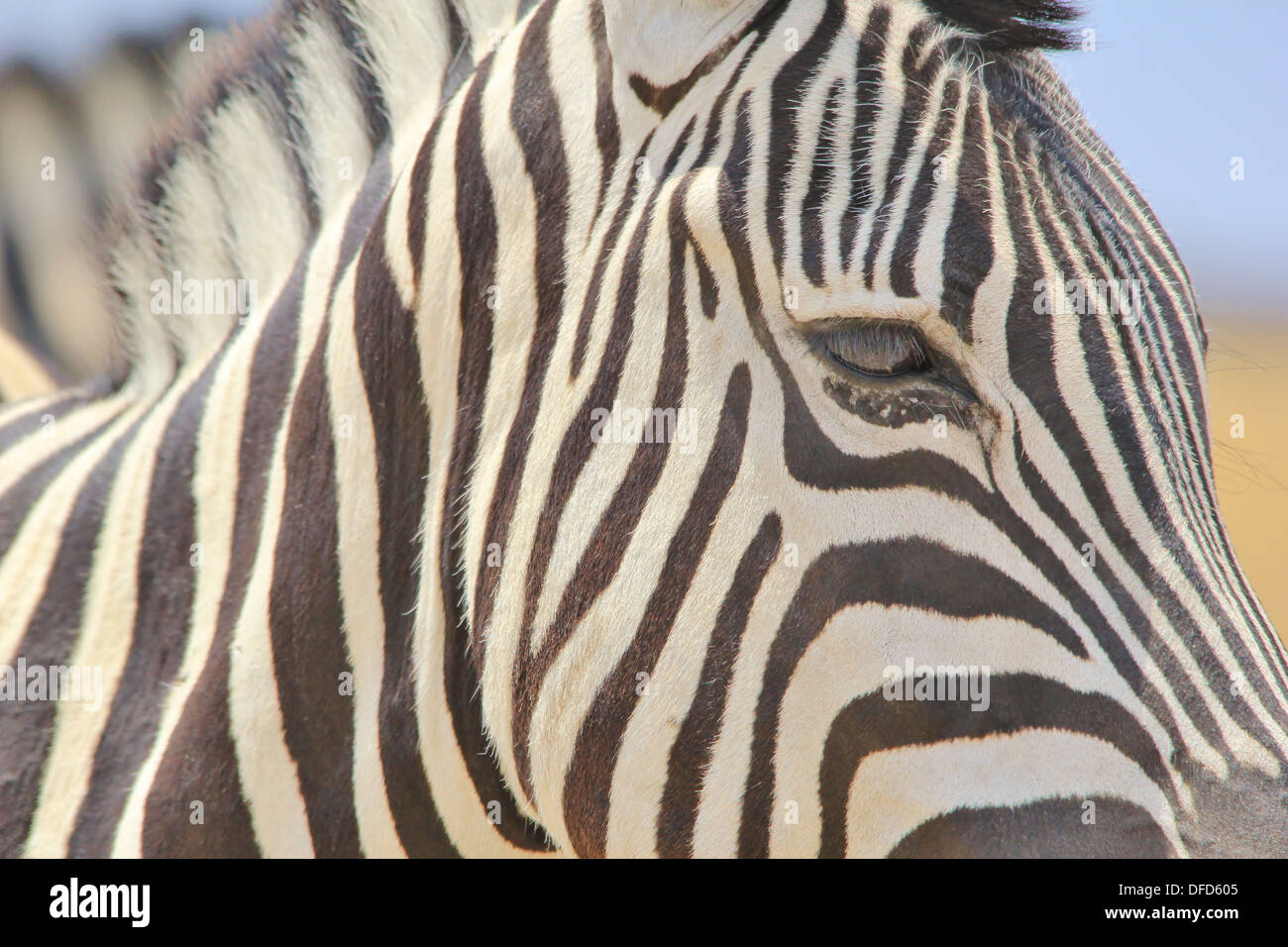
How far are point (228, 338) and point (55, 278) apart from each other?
1144mm

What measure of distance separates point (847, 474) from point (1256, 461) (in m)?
1.50

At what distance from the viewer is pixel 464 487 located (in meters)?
2.19

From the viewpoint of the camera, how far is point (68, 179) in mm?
3238

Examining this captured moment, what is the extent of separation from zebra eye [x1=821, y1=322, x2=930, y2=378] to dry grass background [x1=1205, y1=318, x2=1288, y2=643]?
3.25 ft

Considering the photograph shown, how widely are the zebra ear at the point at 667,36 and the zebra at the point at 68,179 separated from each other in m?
1.43

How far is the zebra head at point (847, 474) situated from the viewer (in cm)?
174

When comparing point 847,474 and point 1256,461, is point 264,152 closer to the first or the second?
point 847,474

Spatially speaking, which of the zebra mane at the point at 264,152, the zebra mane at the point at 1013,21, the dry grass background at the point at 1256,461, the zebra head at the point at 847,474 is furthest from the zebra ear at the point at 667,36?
the dry grass background at the point at 1256,461

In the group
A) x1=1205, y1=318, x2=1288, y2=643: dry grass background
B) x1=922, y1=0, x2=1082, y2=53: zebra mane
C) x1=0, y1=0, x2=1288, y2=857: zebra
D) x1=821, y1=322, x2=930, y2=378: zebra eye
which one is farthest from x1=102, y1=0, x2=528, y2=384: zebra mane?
x1=1205, y1=318, x2=1288, y2=643: dry grass background

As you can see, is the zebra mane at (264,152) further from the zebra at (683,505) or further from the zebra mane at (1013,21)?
the zebra mane at (1013,21)

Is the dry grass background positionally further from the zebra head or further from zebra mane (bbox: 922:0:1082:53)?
zebra mane (bbox: 922:0:1082:53)

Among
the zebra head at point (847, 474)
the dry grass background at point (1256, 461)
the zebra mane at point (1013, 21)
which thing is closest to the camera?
the zebra head at point (847, 474)
